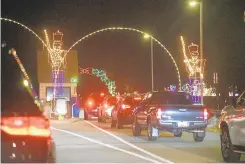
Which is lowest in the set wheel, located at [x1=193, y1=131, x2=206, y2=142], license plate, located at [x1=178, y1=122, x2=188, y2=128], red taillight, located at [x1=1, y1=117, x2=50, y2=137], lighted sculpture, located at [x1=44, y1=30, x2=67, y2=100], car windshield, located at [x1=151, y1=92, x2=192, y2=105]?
wheel, located at [x1=193, y1=131, x2=206, y2=142]

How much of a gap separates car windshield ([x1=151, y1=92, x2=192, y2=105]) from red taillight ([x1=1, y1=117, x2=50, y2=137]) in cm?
1499

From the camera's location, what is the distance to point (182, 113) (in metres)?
20.6

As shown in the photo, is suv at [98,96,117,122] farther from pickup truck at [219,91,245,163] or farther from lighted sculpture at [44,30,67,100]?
pickup truck at [219,91,245,163]

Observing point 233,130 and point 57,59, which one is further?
point 57,59

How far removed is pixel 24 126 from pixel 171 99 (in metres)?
15.3

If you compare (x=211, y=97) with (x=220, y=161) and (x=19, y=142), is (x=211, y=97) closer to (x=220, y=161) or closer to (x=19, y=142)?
(x=220, y=161)

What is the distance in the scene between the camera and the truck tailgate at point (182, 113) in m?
20.6

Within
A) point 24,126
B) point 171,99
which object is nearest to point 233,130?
point 24,126

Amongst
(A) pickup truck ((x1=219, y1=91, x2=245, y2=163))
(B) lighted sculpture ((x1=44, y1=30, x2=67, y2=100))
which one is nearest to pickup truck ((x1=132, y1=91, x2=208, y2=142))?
(A) pickup truck ((x1=219, y1=91, x2=245, y2=163))

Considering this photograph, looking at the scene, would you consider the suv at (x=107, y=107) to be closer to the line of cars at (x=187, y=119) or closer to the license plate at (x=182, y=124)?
the line of cars at (x=187, y=119)

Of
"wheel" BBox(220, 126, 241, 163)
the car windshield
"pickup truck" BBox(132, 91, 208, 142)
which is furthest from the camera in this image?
the car windshield

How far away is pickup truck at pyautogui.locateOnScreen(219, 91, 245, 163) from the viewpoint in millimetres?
13211

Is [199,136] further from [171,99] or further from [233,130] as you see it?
[233,130]

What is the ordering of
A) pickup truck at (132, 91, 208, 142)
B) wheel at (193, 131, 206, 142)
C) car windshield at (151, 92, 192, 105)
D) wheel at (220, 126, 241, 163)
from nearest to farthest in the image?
1. wheel at (220, 126, 241, 163)
2. pickup truck at (132, 91, 208, 142)
3. wheel at (193, 131, 206, 142)
4. car windshield at (151, 92, 192, 105)
